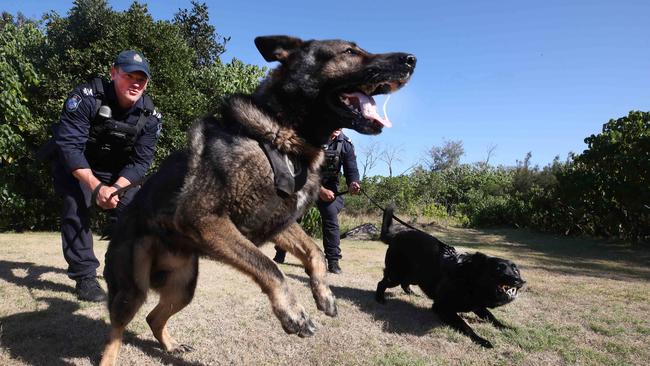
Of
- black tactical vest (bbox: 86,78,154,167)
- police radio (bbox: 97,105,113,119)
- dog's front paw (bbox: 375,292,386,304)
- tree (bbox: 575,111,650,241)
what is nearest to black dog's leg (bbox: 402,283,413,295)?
dog's front paw (bbox: 375,292,386,304)

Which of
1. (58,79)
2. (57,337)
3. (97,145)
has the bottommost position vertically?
(57,337)

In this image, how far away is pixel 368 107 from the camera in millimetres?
2896

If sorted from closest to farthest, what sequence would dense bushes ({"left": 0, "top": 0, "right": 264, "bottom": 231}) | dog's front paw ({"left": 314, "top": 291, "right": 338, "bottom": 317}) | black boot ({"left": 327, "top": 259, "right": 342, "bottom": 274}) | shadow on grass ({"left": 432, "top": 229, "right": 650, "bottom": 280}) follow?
1. dog's front paw ({"left": 314, "top": 291, "right": 338, "bottom": 317})
2. black boot ({"left": 327, "top": 259, "right": 342, "bottom": 274})
3. shadow on grass ({"left": 432, "top": 229, "right": 650, "bottom": 280})
4. dense bushes ({"left": 0, "top": 0, "right": 264, "bottom": 231})

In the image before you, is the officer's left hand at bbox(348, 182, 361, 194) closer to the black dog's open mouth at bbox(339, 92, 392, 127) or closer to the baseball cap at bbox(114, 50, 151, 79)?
the baseball cap at bbox(114, 50, 151, 79)

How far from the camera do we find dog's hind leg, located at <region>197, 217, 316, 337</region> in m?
2.45

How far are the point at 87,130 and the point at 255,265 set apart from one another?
2.88 metres

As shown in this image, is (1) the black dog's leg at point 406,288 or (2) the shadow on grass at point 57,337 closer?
(2) the shadow on grass at point 57,337

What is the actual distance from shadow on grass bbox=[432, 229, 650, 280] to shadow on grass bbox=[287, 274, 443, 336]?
489 cm

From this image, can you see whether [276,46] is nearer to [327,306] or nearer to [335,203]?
[327,306]

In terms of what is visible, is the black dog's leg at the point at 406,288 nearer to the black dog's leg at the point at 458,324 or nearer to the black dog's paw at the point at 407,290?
the black dog's paw at the point at 407,290

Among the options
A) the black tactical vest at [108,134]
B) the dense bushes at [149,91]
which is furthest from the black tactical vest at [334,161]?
the dense bushes at [149,91]

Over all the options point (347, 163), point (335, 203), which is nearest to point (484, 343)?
point (335, 203)

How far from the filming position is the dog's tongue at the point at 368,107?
284 centimetres

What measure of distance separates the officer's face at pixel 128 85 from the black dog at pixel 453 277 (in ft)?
11.9
